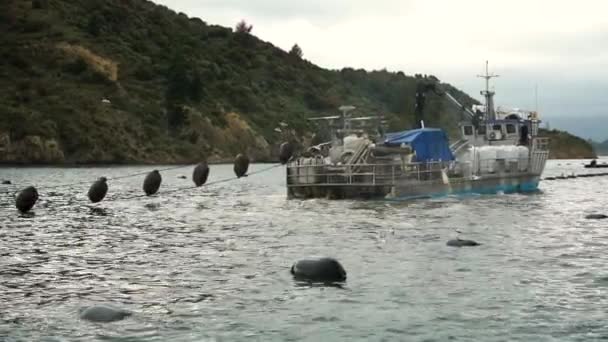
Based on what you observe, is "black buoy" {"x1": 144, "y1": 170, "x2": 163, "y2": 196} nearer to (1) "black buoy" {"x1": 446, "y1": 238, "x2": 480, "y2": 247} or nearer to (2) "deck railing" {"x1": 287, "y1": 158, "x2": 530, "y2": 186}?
(2) "deck railing" {"x1": 287, "y1": 158, "x2": 530, "y2": 186}

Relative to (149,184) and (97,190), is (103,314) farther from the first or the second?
(149,184)

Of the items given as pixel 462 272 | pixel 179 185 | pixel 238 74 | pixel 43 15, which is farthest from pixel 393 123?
pixel 462 272

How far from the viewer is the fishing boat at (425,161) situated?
188 ft

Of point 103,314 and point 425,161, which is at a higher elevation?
point 425,161

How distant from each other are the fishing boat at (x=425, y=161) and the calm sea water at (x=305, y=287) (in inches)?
304

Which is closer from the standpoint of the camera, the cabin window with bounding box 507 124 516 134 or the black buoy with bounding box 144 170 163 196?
the black buoy with bounding box 144 170 163 196

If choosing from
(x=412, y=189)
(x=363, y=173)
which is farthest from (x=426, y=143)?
(x=363, y=173)

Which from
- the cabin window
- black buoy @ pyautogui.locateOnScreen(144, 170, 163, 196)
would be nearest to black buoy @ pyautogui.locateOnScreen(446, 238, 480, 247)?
black buoy @ pyautogui.locateOnScreen(144, 170, 163, 196)

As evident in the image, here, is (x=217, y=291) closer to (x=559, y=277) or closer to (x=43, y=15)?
(x=559, y=277)

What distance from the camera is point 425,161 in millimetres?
59812

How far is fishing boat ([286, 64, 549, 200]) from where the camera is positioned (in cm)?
5719

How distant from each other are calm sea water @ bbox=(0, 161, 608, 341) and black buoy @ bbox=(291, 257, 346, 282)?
0.53m

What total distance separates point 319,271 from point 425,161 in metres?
37.1

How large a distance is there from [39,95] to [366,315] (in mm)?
126896
